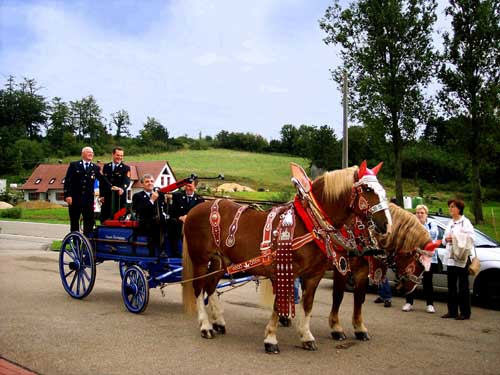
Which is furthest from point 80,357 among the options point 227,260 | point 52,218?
point 52,218

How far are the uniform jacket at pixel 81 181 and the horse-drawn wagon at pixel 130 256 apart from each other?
687 millimetres

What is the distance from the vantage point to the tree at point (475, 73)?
75.1ft

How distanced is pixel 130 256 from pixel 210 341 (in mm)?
2384

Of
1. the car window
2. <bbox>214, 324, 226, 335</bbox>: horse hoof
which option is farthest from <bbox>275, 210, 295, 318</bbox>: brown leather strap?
the car window

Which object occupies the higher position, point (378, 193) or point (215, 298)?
point (378, 193)

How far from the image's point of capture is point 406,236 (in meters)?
6.95

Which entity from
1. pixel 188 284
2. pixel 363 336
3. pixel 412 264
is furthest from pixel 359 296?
pixel 188 284

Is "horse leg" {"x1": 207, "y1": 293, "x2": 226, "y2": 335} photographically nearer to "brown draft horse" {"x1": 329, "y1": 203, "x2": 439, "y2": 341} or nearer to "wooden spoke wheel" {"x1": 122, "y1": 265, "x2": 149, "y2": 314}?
"wooden spoke wheel" {"x1": 122, "y1": 265, "x2": 149, "y2": 314}

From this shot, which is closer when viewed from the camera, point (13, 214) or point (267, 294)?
point (267, 294)

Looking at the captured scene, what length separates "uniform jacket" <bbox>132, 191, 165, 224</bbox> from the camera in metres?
7.87

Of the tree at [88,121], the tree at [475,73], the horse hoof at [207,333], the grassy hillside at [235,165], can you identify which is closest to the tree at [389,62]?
the tree at [475,73]

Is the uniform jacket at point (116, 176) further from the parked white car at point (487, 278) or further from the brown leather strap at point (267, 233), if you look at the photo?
the parked white car at point (487, 278)

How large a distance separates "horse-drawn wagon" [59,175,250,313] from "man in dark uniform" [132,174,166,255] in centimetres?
11

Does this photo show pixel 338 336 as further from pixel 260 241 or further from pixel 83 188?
pixel 83 188
